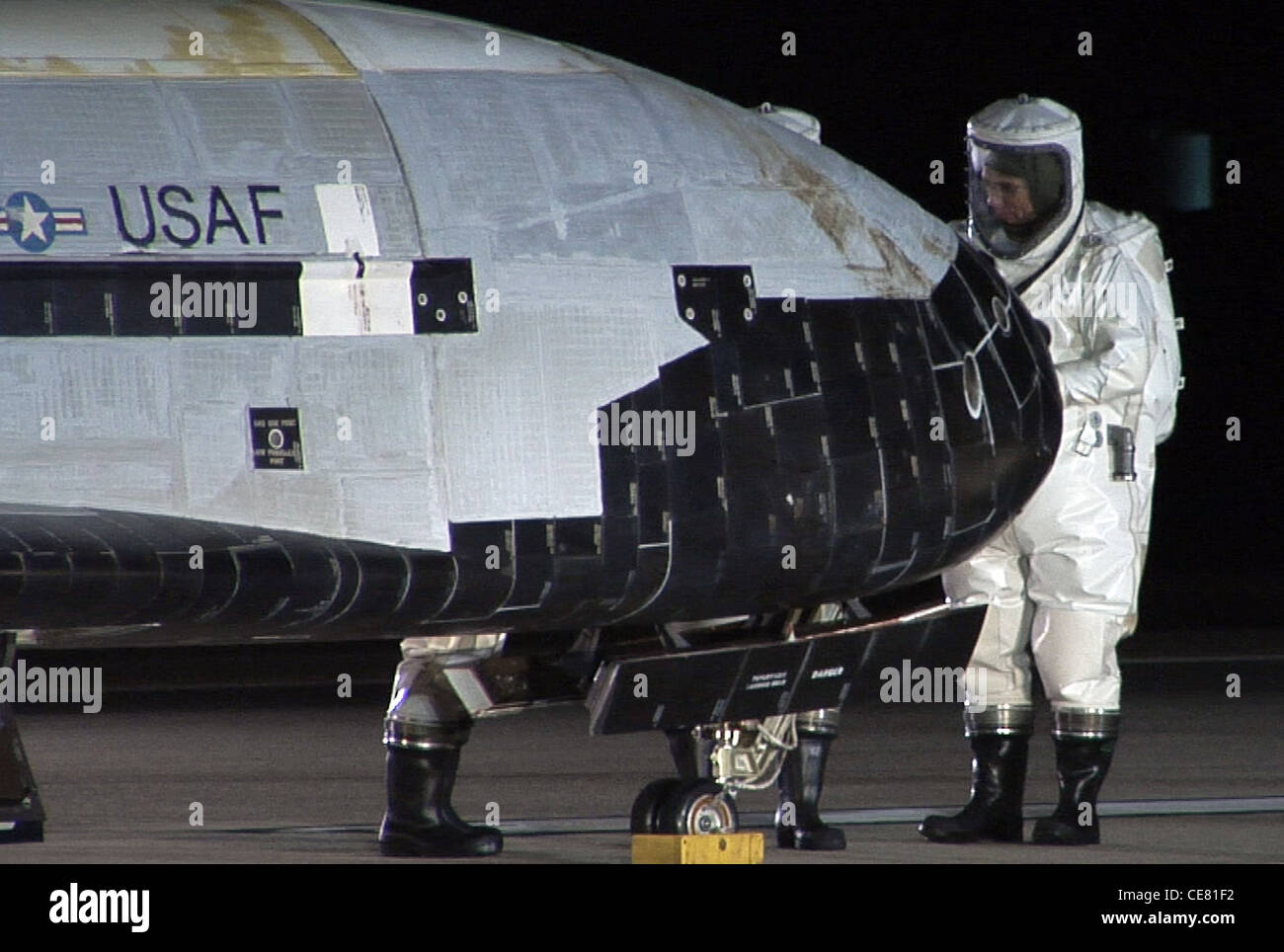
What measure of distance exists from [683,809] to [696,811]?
0.16 ft

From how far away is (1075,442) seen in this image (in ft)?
29.0

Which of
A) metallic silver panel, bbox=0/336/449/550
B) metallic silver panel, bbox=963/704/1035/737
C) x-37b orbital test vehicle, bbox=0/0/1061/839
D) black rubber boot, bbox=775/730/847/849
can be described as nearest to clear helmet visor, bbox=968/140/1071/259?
x-37b orbital test vehicle, bbox=0/0/1061/839

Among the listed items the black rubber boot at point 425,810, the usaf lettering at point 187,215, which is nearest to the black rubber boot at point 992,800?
the black rubber boot at point 425,810

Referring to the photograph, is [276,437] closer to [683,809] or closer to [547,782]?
[683,809]

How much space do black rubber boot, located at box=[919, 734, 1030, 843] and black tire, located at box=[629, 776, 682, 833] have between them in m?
1.47

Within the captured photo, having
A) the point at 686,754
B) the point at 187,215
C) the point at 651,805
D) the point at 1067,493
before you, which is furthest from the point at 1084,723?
the point at 187,215

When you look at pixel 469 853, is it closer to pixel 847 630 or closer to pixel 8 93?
pixel 847 630

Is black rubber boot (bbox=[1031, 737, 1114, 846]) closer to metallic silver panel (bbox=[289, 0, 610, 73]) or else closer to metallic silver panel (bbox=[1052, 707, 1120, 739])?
metallic silver panel (bbox=[1052, 707, 1120, 739])

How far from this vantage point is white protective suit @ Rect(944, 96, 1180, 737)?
884cm

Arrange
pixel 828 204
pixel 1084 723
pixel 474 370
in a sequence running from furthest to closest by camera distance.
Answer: pixel 1084 723 → pixel 828 204 → pixel 474 370

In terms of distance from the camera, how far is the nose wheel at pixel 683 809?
7.69 m

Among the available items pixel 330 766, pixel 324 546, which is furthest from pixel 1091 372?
pixel 330 766

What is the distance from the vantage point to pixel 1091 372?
8.73 metres

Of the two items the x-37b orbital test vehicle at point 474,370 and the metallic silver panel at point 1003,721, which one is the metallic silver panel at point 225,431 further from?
the metallic silver panel at point 1003,721
